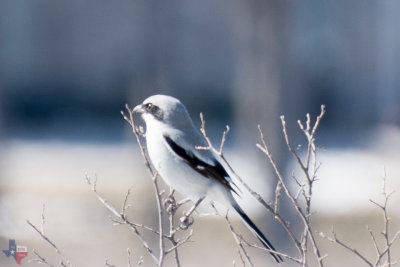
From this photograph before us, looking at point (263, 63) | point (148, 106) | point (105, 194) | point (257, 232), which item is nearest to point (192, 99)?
point (105, 194)

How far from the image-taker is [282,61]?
8.72 m

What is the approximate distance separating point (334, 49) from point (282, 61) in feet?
31.2

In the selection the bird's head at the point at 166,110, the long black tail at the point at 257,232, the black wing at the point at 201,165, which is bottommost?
the long black tail at the point at 257,232

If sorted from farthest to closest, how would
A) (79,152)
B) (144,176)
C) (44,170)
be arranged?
(79,152) < (44,170) < (144,176)

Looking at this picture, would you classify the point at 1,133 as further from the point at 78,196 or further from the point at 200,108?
the point at 200,108

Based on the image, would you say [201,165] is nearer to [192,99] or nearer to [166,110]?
[166,110]

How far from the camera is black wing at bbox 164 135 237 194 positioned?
4.60m

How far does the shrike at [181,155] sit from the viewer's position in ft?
14.9

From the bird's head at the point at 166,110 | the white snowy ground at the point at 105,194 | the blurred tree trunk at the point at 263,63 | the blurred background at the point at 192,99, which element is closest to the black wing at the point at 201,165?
the bird's head at the point at 166,110

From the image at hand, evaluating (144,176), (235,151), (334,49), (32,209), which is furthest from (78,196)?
(334,49)

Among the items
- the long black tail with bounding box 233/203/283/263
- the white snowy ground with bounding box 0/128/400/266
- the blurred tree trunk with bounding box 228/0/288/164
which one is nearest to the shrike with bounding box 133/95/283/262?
the long black tail with bounding box 233/203/283/263

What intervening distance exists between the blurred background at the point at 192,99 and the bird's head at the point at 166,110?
3.91 m

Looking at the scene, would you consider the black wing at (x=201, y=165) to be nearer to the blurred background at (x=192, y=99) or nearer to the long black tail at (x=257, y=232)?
the long black tail at (x=257, y=232)

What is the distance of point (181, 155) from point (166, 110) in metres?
0.26
